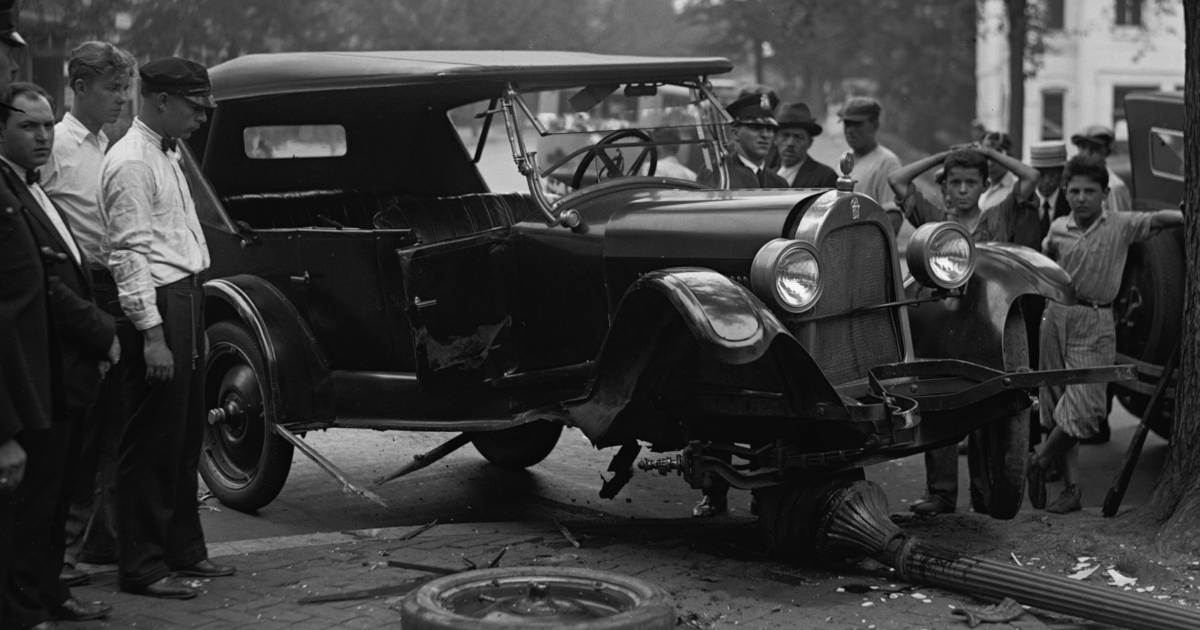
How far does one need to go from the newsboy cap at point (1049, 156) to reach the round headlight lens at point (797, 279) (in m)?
4.30

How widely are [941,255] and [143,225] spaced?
3.04 meters

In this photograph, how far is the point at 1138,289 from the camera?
26.6 ft

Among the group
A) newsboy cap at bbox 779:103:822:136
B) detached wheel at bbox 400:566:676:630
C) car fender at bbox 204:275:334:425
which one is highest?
newsboy cap at bbox 779:103:822:136

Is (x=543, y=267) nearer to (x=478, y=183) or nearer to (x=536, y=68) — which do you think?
(x=536, y=68)

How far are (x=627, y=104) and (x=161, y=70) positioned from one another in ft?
7.58

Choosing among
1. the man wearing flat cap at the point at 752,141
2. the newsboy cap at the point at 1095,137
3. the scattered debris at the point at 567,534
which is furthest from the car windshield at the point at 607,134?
the newsboy cap at the point at 1095,137

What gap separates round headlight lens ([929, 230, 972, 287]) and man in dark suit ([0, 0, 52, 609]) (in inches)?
132

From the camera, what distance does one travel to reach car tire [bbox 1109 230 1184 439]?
7.95m

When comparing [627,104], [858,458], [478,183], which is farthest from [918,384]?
[478,183]

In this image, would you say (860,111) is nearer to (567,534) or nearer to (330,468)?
Answer: (567,534)

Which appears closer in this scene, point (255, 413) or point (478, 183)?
point (255, 413)

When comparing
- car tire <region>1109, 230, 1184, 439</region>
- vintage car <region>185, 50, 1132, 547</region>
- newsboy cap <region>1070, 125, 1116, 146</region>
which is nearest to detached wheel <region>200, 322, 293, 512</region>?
vintage car <region>185, 50, 1132, 547</region>

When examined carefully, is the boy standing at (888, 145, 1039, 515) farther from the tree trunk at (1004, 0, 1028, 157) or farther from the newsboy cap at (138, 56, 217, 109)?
the tree trunk at (1004, 0, 1028, 157)

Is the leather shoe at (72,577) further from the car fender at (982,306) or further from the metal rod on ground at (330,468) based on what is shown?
the car fender at (982,306)
